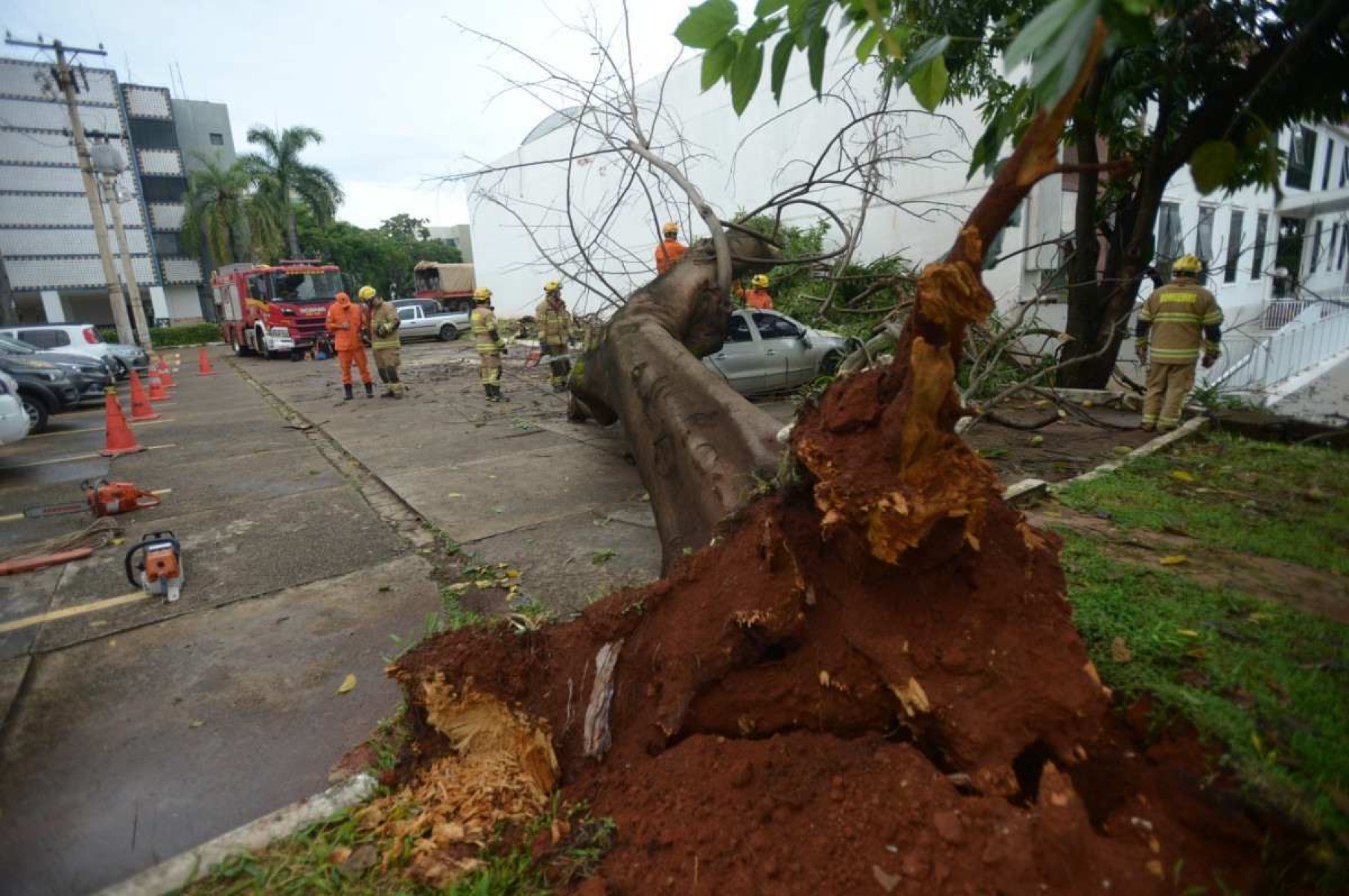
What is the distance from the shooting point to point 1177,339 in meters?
6.55

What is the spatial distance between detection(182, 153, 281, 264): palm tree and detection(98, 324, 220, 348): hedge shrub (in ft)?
19.7

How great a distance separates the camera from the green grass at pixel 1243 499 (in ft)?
11.5

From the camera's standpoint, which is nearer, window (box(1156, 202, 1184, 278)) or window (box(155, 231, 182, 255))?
Result: window (box(1156, 202, 1184, 278))

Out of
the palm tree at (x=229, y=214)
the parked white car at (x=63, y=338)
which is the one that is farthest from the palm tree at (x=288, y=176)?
the parked white car at (x=63, y=338)

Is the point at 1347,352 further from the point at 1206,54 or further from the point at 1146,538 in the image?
the point at 1146,538

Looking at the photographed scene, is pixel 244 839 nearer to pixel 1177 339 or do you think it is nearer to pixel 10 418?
pixel 1177 339

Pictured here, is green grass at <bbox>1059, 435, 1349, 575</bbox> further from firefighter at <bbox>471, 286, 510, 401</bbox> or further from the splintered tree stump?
firefighter at <bbox>471, 286, 510, 401</bbox>

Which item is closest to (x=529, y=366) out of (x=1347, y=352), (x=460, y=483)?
(x=460, y=483)

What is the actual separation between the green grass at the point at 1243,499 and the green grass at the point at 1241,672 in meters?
0.90

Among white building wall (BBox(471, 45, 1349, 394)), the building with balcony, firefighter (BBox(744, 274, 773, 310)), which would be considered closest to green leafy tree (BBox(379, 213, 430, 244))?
the building with balcony

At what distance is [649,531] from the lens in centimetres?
508

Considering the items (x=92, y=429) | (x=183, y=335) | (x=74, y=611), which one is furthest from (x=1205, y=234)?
(x=183, y=335)

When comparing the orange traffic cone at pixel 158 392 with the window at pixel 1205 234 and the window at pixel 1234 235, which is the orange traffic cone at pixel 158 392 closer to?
the window at pixel 1205 234

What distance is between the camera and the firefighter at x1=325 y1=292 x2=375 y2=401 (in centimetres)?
1156
